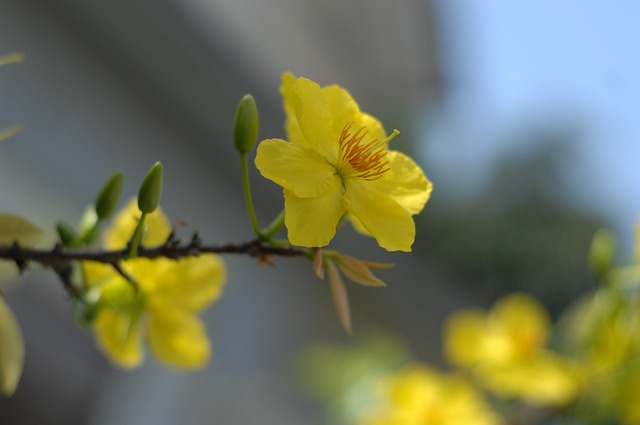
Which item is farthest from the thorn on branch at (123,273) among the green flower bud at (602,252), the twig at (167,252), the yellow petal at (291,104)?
the green flower bud at (602,252)

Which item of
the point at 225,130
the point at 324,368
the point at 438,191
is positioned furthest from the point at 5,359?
the point at 438,191

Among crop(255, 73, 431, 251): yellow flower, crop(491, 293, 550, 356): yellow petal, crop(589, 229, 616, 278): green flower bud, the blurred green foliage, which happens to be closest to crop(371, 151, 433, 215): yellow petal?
crop(255, 73, 431, 251): yellow flower

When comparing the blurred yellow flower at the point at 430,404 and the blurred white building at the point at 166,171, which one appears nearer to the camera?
the blurred yellow flower at the point at 430,404

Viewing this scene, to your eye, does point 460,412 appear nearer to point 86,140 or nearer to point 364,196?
point 364,196

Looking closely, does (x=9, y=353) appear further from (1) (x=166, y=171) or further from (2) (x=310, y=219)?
(1) (x=166, y=171)

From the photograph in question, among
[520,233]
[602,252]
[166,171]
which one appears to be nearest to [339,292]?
[602,252]

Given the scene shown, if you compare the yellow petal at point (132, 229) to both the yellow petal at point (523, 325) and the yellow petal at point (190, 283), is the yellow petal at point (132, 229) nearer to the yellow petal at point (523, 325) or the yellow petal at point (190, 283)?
the yellow petal at point (190, 283)

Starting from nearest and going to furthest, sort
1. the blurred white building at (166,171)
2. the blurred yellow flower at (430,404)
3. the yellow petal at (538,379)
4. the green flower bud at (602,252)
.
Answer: the green flower bud at (602,252) < the yellow petal at (538,379) < the blurred yellow flower at (430,404) < the blurred white building at (166,171)
